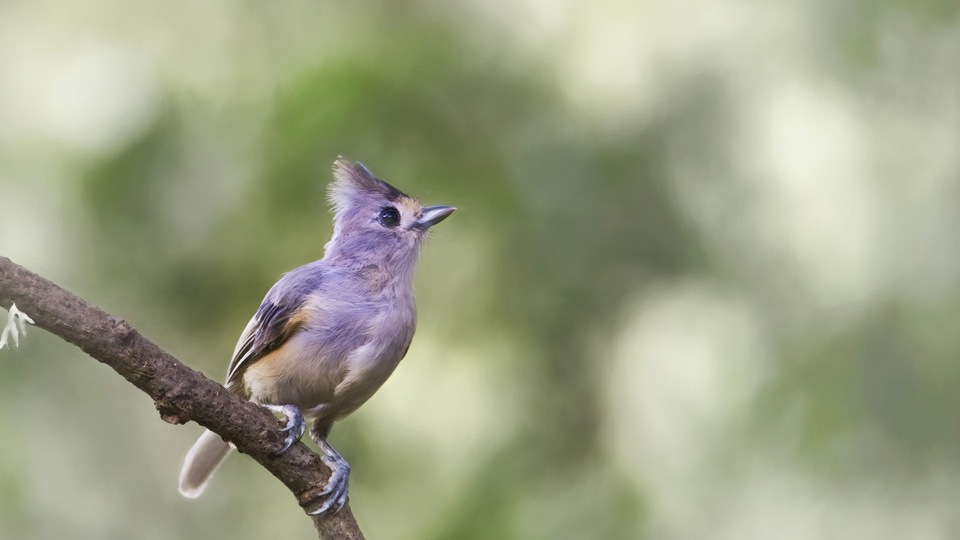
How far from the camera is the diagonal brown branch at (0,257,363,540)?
53.3 inches

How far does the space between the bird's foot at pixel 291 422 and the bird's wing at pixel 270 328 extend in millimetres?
130

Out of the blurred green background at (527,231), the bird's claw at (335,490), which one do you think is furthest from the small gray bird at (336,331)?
the blurred green background at (527,231)

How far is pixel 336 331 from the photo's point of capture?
6.19 feet

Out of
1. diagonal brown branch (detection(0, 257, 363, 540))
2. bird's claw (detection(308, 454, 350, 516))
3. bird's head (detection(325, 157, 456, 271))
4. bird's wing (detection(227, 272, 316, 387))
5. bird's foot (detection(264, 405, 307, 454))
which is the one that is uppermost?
bird's head (detection(325, 157, 456, 271))

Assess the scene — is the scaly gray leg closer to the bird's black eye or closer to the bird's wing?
the bird's wing

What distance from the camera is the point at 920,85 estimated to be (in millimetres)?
2924

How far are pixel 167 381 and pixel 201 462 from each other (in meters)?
0.71

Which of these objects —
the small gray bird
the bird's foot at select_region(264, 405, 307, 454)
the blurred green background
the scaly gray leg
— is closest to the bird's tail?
the small gray bird

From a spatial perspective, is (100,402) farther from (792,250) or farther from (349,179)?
(792,250)

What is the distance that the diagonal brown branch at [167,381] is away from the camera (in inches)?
53.3

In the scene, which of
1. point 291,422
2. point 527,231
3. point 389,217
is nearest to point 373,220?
point 389,217

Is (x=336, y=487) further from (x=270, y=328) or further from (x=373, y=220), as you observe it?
(x=373, y=220)

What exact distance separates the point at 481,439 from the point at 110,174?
1.34 meters

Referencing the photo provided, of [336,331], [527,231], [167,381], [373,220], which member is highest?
[527,231]
